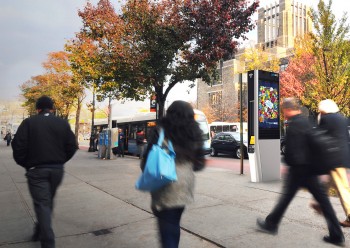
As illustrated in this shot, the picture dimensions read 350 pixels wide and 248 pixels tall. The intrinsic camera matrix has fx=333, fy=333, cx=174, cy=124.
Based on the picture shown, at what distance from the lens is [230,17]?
1408cm

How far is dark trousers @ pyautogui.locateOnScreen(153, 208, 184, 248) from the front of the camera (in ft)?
8.92

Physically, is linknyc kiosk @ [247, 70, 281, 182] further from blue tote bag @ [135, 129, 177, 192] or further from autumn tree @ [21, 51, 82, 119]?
autumn tree @ [21, 51, 82, 119]

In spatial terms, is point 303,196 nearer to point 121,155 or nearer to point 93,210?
point 93,210

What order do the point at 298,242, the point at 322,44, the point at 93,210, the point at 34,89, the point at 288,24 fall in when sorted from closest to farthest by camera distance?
the point at 298,242 < the point at 93,210 < the point at 322,44 < the point at 34,89 < the point at 288,24

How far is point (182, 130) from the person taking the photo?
276cm

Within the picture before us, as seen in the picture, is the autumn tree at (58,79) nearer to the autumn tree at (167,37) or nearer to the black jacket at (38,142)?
the autumn tree at (167,37)

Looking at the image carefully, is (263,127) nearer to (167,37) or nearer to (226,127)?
(167,37)

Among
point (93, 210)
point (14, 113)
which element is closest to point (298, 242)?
point (93, 210)

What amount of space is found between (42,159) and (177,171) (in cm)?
180

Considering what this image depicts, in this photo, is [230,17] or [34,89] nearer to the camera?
[230,17]

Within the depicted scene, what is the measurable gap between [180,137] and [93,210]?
3.98 meters

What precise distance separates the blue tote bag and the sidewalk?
177cm

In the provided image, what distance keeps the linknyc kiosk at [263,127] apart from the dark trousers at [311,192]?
→ 188 inches

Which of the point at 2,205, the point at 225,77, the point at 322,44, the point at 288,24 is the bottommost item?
the point at 2,205
